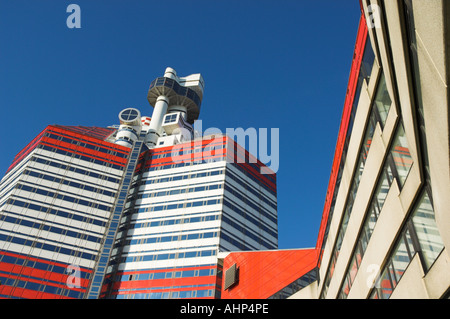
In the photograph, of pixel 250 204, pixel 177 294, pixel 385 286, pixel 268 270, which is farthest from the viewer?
pixel 250 204

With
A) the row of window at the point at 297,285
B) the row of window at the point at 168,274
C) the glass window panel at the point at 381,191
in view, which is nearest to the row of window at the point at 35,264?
the row of window at the point at 168,274

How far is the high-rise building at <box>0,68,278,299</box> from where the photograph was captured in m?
63.0

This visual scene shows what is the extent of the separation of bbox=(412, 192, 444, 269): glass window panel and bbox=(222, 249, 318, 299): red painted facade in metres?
20.8

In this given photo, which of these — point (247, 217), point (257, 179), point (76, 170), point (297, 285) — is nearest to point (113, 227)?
point (76, 170)

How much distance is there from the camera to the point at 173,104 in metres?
110

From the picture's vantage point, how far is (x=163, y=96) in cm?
10806

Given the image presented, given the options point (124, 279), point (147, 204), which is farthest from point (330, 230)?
point (147, 204)

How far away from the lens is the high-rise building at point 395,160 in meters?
6.66

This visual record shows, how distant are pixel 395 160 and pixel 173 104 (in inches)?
4021

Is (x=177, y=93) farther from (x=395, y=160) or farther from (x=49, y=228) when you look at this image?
(x=395, y=160)

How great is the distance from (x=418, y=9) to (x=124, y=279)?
68.4m

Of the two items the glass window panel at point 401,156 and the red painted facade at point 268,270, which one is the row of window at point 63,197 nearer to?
the red painted facade at point 268,270

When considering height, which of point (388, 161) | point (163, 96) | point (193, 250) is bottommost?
point (388, 161)
